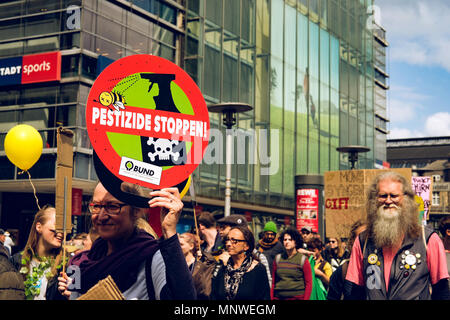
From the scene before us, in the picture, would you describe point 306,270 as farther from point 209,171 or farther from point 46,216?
point 209,171

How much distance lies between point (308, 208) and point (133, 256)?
67.2ft

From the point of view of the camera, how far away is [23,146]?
6.98 metres

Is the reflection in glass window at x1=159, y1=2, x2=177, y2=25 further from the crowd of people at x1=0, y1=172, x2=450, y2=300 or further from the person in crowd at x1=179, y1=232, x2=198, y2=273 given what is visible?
the crowd of people at x1=0, y1=172, x2=450, y2=300

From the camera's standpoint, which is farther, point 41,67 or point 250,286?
point 41,67

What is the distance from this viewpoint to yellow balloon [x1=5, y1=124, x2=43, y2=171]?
699 cm

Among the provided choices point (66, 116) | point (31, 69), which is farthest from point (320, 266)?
point (31, 69)

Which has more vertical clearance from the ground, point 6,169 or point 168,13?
point 168,13

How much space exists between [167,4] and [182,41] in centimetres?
168

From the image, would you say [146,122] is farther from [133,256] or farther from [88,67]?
[88,67]

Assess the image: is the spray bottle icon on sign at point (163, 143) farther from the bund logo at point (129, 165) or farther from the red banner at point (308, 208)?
the red banner at point (308, 208)

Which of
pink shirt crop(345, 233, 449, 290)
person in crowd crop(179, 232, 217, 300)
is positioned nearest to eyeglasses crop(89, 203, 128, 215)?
pink shirt crop(345, 233, 449, 290)

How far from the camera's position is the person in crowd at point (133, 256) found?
A: 3.14 m

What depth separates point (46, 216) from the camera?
15.6 feet

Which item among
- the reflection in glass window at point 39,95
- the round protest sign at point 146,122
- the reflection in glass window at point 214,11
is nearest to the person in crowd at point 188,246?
the round protest sign at point 146,122
